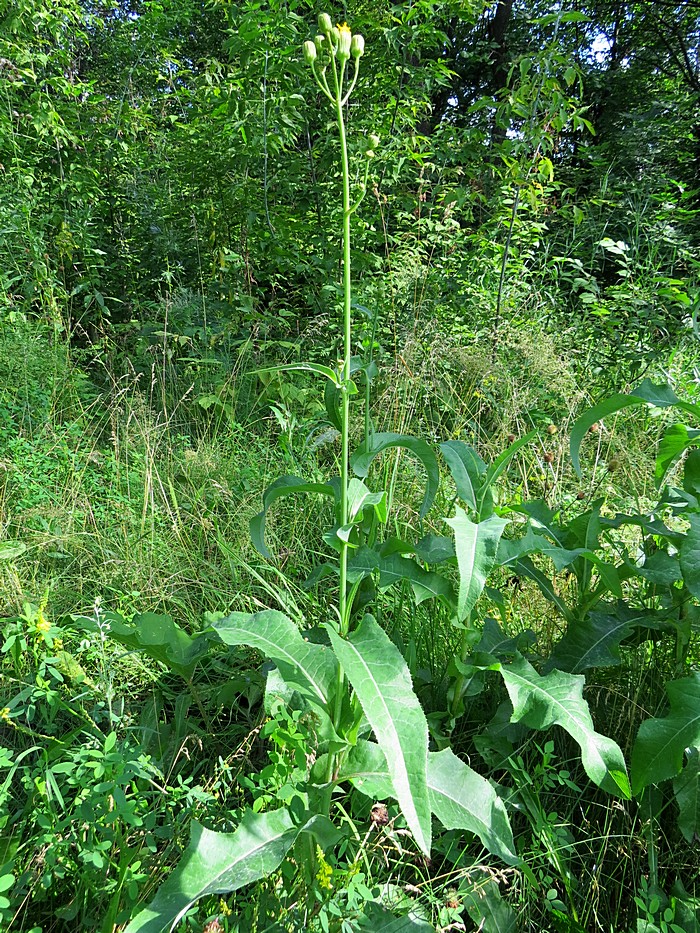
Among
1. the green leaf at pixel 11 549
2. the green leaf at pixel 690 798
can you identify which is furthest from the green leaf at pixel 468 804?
the green leaf at pixel 11 549

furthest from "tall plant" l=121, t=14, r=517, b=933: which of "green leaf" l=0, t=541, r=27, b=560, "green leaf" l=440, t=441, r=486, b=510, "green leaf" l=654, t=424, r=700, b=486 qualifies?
"green leaf" l=0, t=541, r=27, b=560

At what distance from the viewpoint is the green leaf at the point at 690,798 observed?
122cm

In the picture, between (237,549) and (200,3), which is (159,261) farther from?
(200,3)

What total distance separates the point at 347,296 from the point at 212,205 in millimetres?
3388

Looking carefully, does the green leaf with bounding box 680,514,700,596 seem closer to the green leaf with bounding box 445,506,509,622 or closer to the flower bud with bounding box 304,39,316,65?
the green leaf with bounding box 445,506,509,622

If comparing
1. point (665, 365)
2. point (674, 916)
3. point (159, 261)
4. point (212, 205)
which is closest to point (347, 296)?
point (674, 916)

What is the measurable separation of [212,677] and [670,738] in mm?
1225

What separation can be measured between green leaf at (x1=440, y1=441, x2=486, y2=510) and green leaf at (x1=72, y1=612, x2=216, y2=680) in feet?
2.28

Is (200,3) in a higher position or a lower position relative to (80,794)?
higher

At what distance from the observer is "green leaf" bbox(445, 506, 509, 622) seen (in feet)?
3.90

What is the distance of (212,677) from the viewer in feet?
6.04

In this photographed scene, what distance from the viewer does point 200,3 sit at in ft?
23.5

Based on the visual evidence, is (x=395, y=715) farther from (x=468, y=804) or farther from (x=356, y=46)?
(x=356, y=46)

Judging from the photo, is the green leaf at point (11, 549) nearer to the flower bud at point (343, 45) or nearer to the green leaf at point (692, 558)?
the flower bud at point (343, 45)
